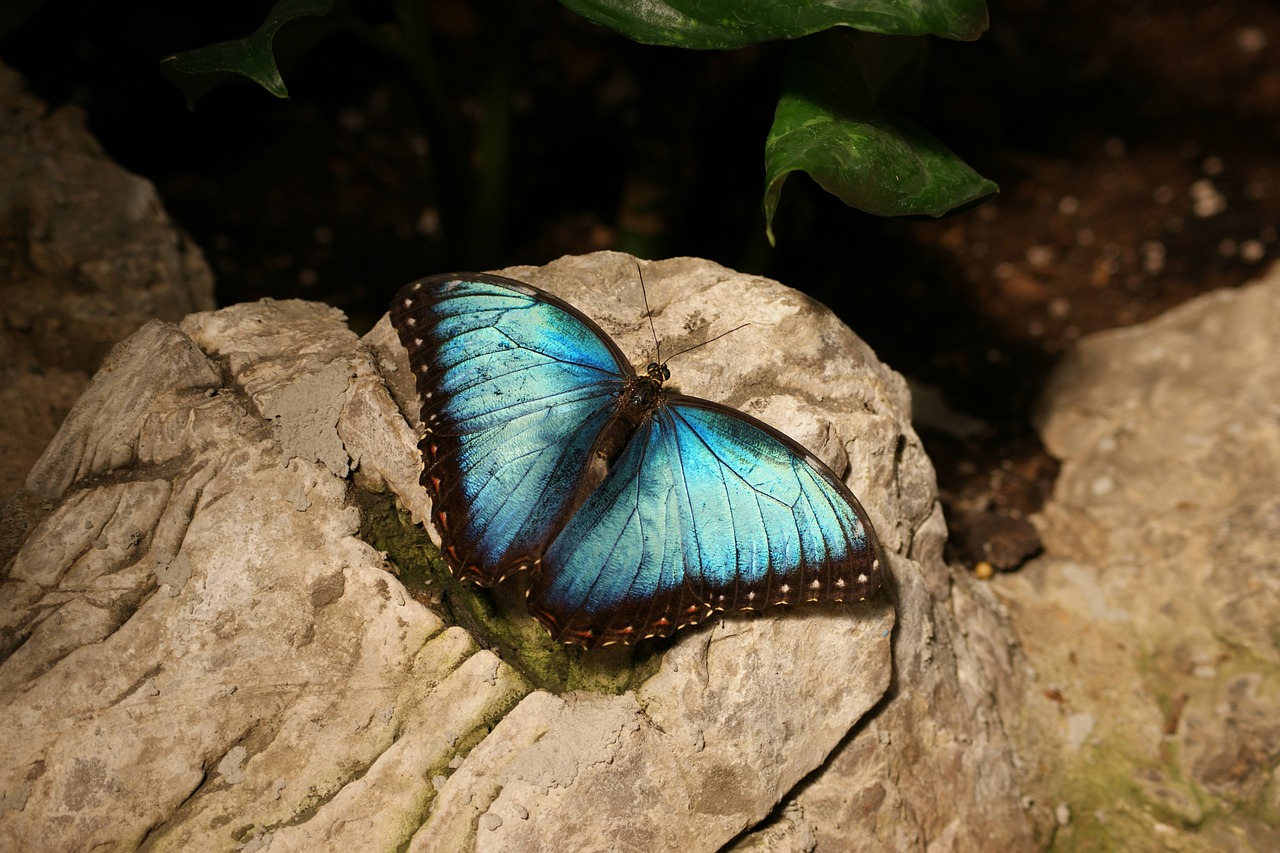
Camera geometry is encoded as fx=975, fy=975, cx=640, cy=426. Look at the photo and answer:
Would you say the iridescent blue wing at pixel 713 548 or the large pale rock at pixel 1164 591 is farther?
the large pale rock at pixel 1164 591

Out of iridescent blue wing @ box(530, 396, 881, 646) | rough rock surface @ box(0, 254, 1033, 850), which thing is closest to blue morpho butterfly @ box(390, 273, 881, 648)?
iridescent blue wing @ box(530, 396, 881, 646)

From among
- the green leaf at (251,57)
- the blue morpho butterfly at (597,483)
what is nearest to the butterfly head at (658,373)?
the blue morpho butterfly at (597,483)

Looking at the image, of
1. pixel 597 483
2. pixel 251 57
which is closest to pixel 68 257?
pixel 251 57

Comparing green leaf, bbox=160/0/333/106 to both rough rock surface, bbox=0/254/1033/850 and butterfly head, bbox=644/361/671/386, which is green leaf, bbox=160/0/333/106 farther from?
butterfly head, bbox=644/361/671/386

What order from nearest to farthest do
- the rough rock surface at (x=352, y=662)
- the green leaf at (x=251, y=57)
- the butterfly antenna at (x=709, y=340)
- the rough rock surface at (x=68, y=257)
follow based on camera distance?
the rough rock surface at (x=352, y=662) → the green leaf at (x=251, y=57) → the butterfly antenna at (x=709, y=340) → the rough rock surface at (x=68, y=257)

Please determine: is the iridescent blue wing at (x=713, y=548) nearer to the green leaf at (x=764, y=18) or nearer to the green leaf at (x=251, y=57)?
the green leaf at (x=764, y=18)

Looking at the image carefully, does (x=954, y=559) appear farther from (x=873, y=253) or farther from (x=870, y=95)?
(x=873, y=253)

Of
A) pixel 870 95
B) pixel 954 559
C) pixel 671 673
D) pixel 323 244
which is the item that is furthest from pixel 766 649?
pixel 323 244
